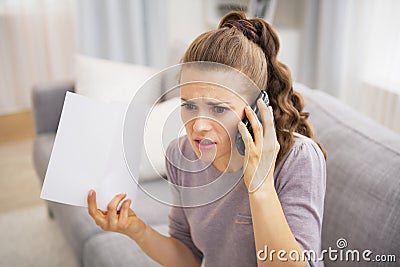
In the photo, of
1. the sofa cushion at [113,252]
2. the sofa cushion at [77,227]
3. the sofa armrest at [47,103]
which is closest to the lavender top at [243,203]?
the sofa cushion at [113,252]

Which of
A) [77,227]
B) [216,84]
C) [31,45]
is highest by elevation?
[216,84]

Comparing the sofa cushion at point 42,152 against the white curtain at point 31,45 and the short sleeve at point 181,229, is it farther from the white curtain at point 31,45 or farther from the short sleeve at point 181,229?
the white curtain at point 31,45

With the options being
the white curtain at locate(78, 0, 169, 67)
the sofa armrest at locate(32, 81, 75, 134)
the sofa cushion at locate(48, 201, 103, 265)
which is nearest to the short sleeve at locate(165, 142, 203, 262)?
the sofa cushion at locate(48, 201, 103, 265)

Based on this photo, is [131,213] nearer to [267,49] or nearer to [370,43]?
[267,49]

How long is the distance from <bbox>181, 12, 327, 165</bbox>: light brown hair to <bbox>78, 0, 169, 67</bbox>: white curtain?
2.22 m

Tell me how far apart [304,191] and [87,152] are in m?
0.34

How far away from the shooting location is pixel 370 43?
2.29m

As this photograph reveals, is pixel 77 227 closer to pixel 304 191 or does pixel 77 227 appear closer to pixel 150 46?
pixel 304 191

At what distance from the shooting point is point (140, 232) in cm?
94

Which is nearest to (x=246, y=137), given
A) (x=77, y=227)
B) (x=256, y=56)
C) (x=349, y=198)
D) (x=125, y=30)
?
(x=256, y=56)

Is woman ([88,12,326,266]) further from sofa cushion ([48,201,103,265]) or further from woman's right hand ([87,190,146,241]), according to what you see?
sofa cushion ([48,201,103,265])

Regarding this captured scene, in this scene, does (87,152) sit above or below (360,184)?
above

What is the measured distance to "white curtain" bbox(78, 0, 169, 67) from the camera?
2.96 meters

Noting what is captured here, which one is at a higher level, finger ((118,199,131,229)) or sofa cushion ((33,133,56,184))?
finger ((118,199,131,229))
